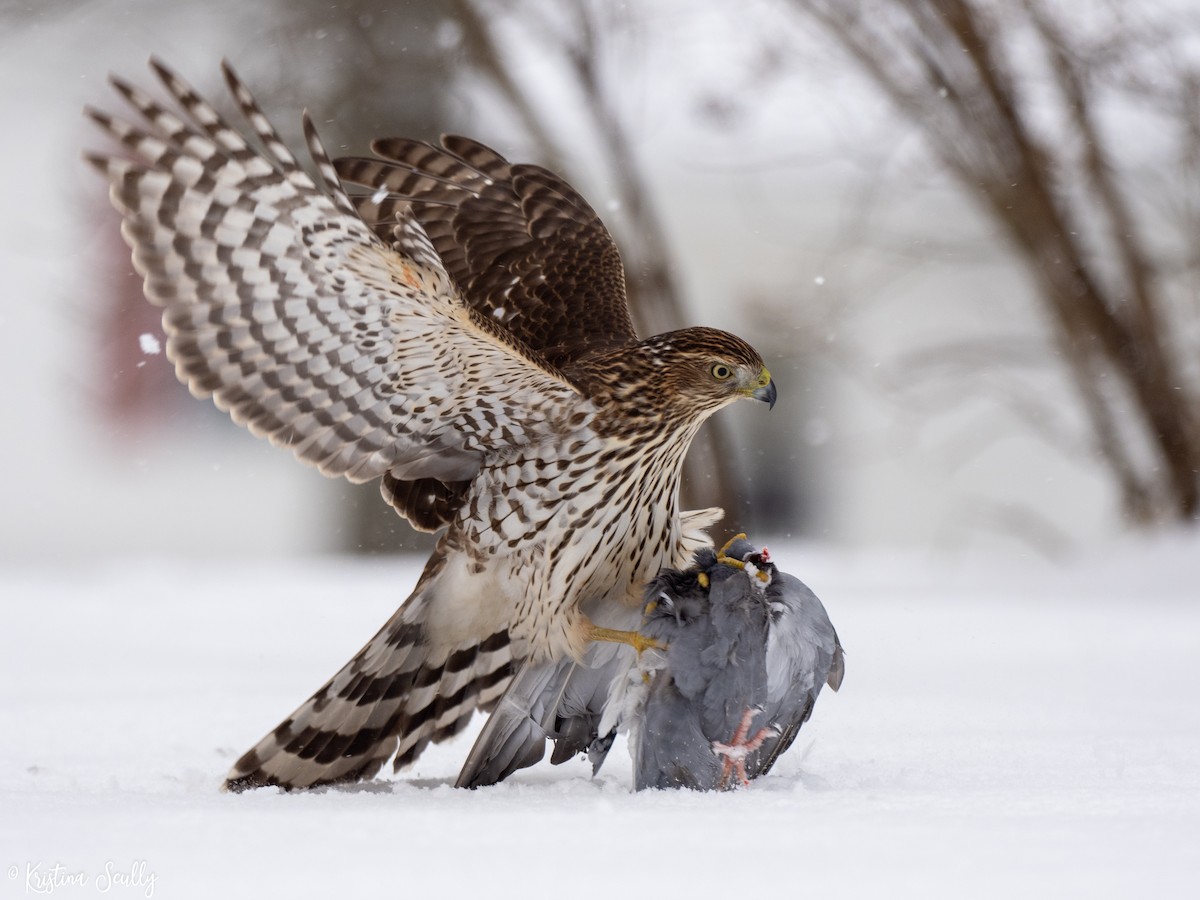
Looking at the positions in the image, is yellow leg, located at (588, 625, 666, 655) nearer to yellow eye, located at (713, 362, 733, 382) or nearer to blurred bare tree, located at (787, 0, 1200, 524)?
yellow eye, located at (713, 362, 733, 382)

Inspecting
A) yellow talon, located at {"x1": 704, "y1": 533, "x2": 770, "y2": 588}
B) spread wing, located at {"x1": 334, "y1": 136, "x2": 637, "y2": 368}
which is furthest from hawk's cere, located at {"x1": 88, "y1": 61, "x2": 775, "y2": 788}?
yellow talon, located at {"x1": 704, "y1": 533, "x2": 770, "y2": 588}

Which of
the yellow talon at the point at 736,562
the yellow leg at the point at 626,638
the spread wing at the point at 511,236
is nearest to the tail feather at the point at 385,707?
the yellow leg at the point at 626,638

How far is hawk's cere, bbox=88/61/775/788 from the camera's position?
8.91 ft

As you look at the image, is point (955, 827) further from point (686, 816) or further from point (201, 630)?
point (201, 630)

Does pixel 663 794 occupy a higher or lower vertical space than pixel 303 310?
lower

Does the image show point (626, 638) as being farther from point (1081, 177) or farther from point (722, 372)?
Answer: point (1081, 177)

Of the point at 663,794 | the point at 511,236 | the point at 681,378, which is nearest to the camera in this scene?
the point at 663,794

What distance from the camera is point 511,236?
3756 mm

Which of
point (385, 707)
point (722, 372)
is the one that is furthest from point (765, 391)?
point (385, 707)

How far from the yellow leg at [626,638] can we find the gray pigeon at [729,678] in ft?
0.05

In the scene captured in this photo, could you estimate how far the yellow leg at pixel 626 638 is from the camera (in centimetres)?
→ 284

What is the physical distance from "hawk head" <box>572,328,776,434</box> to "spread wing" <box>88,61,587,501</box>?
0.12 meters

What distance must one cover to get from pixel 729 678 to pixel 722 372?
0.76 metres

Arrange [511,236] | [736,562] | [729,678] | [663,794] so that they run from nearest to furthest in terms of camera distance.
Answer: [663,794] → [729,678] → [736,562] → [511,236]
